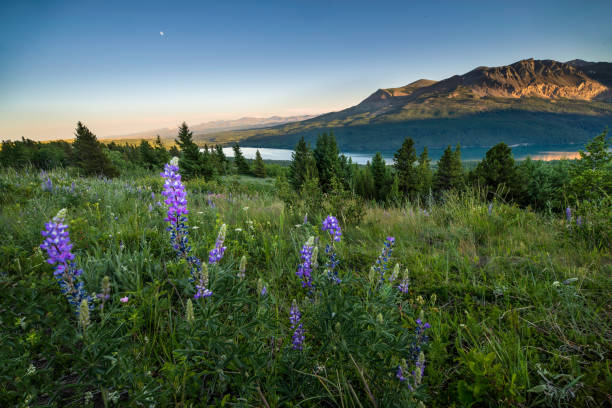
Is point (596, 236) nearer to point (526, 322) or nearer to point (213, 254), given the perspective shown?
point (526, 322)

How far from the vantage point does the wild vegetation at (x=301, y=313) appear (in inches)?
51.1

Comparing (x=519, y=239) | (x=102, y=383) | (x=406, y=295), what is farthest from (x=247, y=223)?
(x=519, y=239)

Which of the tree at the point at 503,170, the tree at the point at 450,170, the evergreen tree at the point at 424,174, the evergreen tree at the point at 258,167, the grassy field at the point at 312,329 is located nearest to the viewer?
the grassy field at the point at 312,329

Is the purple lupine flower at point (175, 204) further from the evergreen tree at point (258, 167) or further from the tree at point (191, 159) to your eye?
the evergreen tree at point (258, 167)

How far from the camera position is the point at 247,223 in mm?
4355

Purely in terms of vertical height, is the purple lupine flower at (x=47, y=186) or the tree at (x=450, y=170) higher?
the purple lupine flower at (x=47, y=186)

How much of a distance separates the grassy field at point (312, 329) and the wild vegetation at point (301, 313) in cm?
2

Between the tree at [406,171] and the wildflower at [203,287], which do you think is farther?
the tree at [406,171]

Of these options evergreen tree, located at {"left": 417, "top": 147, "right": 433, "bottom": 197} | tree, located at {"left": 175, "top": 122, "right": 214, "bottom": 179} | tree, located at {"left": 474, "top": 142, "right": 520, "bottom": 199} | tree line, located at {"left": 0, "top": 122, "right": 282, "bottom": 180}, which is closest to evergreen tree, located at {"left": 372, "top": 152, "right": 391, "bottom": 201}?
evergreen tree, located at {"left": 417, "top": 147, "right": 433, "bottom": 197}

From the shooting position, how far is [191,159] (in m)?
37.4

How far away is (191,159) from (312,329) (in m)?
40.7

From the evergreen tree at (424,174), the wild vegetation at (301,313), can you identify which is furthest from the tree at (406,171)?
the wild vegetation at (301,313)

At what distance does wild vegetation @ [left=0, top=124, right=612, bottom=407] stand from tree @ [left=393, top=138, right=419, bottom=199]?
37066 millimetres

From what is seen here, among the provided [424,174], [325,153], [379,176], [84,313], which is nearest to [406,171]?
[424,174]
